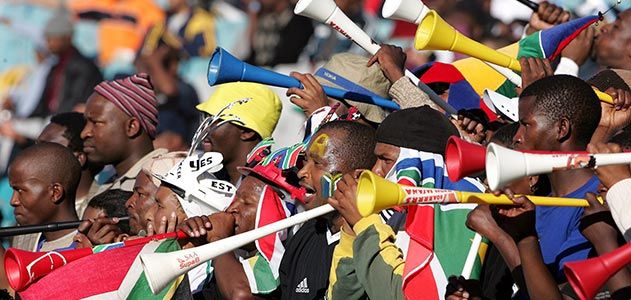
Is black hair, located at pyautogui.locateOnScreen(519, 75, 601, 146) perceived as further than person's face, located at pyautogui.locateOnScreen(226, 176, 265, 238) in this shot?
No

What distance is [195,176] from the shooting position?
7.66 m

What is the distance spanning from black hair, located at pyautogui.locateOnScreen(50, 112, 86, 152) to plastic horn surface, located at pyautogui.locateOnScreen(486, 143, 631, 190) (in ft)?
16.1

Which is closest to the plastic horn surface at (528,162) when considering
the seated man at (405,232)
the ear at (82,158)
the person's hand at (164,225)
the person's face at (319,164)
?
the seated man at (405,232)

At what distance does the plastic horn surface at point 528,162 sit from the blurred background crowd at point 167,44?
19.2 feet

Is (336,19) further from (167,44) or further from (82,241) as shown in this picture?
(167,44)

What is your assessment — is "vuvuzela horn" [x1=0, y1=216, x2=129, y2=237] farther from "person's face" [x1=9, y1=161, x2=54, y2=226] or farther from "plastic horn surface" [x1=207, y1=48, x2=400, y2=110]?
"plastic horn surface" [x1=207, y1=48, x2=400, y2=110]

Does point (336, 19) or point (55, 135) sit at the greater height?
point (336, 19)

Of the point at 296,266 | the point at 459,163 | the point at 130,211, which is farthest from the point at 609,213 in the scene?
the point at 130,211

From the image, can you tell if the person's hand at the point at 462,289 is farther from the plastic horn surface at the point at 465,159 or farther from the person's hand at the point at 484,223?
the plastic horn surface at the point at 465,159

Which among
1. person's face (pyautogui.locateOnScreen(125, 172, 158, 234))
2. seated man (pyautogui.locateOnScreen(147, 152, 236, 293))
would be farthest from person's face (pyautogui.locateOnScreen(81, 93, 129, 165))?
seated man (pyautogui.locateOnScreen(147, 152, 236, 293))

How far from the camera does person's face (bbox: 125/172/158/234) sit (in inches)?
311

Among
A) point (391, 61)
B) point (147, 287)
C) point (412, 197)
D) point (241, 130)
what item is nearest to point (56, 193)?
point (241, 130)

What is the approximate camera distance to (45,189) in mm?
8719

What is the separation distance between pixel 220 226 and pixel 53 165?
6.43 ft
